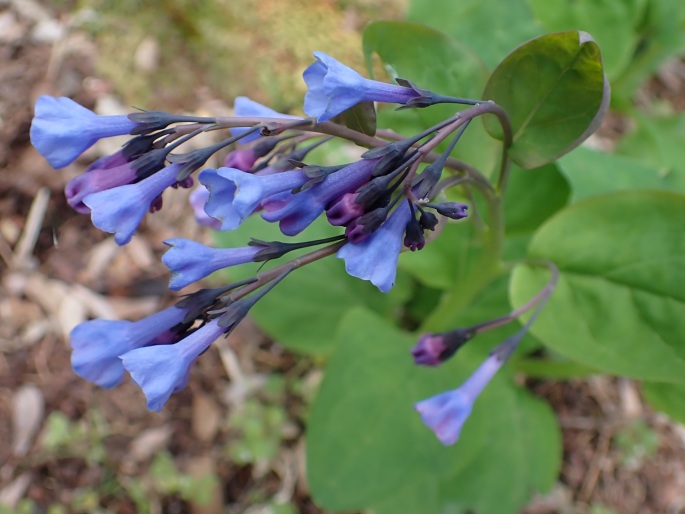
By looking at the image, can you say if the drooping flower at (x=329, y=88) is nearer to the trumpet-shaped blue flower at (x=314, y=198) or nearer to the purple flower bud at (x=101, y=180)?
the trumpet-shaped blue flower at (x=314, y=198)

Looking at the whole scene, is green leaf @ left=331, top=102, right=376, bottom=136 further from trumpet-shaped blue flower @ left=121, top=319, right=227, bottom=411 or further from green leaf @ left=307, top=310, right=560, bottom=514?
green leaf @ left=307, top=310, right=560, bottom=514

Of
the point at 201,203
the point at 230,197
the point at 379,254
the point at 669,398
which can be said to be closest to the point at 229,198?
the point at 230,197

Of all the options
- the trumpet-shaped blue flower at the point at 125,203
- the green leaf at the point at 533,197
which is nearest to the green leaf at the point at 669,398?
the green leaf at the point at 533,197

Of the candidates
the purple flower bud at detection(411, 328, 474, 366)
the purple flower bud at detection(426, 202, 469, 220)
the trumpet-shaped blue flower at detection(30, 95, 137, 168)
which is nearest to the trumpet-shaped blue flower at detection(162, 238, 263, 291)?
the trumpet-shaped blue flower at detection(30, 95, 137, 168)

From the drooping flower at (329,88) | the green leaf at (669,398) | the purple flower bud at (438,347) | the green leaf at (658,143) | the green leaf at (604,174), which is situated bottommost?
the green leaf at (669,398)

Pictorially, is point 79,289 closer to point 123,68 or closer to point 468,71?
point 123,68

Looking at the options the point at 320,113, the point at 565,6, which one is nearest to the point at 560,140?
the point at 320,113
